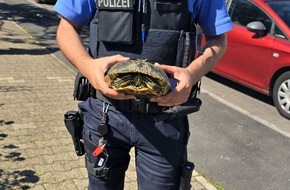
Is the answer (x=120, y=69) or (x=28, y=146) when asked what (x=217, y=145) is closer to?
(x=28, y=146)

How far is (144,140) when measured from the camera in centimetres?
179

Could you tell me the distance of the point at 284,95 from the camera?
18.5ft

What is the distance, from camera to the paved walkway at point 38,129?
3504mm

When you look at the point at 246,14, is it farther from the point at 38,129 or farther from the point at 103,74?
the point at 103,74

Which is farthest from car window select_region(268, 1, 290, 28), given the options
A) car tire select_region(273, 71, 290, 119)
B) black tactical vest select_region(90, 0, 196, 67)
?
black tactical vest select_region(90, 0, 196, 67)

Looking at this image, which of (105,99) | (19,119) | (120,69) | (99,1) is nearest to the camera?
(120,69)

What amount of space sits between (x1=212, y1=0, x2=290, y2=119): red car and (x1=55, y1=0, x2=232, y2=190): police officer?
4.11 m

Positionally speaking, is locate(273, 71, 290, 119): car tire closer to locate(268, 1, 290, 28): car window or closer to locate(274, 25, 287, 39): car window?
locate(274, 25, 287, 39): car window

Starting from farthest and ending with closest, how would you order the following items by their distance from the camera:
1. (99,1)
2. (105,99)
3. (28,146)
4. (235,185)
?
(28,146)
(235,185)
(105,99)
(99,1)

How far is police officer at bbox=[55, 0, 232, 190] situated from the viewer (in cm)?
169

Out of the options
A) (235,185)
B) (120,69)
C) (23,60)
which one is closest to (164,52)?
(120,69)

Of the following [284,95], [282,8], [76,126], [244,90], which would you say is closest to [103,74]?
[76,126]

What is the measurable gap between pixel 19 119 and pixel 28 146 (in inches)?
28.4

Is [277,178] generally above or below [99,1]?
below
